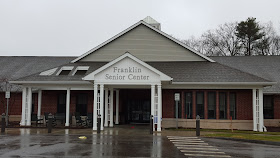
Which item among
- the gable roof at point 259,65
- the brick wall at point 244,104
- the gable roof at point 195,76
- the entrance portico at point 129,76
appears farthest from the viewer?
the gable roof at point 259,65

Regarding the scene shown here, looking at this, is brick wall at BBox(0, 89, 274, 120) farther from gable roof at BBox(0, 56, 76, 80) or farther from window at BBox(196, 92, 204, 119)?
gable roof at BBox(0, 56, 76, 80)

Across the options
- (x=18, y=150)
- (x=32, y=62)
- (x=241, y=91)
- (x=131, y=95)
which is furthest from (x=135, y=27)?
(x=18, y=150)

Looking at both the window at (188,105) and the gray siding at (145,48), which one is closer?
the window at (188,105)

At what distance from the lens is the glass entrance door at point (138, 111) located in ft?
87.9

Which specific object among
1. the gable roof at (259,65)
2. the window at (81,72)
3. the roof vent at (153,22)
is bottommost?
the window at (81,72)

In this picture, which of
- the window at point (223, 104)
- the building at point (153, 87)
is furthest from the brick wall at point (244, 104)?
the window at point (223, 104)

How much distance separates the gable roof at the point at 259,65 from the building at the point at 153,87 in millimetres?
85

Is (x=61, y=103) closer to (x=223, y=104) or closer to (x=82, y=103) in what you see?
(x=82, y=103)

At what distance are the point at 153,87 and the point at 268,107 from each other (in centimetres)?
1028

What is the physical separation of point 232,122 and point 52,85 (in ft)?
43.1

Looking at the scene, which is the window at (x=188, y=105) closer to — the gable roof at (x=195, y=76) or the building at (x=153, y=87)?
the building at (x=153, y=87)

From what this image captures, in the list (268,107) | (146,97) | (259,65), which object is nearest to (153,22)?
(146,97)

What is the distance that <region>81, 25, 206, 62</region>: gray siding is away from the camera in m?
24.6

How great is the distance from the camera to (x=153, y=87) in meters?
19.1
